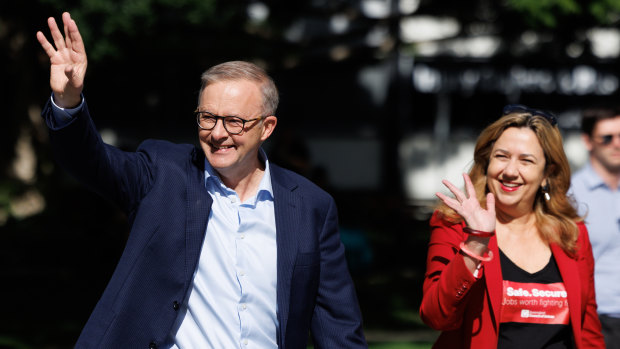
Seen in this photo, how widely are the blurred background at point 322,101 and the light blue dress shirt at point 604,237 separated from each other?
0.78 meters

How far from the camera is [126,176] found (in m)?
2.98

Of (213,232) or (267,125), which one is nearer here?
(213,232)

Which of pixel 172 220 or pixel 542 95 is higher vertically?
pixel 172 220

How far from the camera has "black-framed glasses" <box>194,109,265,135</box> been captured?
3.09 meters

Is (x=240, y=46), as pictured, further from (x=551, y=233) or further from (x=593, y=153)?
(x=551, y=233)

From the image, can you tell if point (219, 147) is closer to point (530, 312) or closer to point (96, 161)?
point (96, 161)

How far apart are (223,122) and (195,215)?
374 millimetres

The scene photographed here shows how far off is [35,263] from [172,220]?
10.2 meters

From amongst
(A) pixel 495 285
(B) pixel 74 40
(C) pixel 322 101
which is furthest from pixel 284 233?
(C) pixel 322 101

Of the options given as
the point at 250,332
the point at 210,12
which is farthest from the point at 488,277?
the point at 210,12

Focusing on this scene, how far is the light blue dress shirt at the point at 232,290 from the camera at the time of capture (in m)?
3.01

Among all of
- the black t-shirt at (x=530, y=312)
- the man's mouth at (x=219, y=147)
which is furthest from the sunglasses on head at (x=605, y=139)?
the man's mouth at (x=219, y=147)

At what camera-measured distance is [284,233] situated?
315 centimetres

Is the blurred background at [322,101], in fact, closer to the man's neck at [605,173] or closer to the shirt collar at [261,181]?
the man's neck at [605,173]
